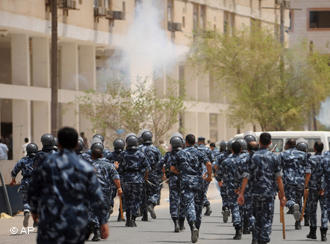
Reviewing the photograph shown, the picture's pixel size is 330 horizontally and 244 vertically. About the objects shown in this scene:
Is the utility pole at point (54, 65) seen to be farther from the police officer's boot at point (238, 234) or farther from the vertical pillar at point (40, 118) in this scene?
the police officer's boot at point (238, 234)

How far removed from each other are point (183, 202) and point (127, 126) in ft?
63.3

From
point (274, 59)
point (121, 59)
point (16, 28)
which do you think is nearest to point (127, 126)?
point (16, 28)

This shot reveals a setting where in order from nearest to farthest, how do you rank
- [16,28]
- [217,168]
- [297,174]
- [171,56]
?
1. [297,174]
2. [217,168]
3. [16,28]
4. [171,56]

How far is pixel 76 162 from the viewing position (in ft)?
31.2

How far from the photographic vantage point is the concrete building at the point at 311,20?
6944 centimetres

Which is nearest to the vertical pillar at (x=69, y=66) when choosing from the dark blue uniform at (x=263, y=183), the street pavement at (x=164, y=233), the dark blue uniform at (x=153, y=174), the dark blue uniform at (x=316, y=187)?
the street pavement at (x=164, y=233)

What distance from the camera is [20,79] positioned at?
42000 millimetres

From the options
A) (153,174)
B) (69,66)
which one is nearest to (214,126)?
(69,66)

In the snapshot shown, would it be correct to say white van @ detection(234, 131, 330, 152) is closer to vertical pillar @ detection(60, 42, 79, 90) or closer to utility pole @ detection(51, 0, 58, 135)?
utility pole @ detection(51, 0, 58, 135)

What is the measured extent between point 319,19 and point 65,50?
1128 inches

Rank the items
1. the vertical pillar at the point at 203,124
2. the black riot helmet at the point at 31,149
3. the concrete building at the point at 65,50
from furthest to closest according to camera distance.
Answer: the vertical pillar at the point at 203,124 < the concrete building at the point at 65,50 < the black riot helmet at the point at 31,149

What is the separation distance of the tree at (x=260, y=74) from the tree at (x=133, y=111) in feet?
38.8

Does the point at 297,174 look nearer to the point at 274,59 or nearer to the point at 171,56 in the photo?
the point at 274,59

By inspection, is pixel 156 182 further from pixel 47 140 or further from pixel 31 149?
pixel 47 140
